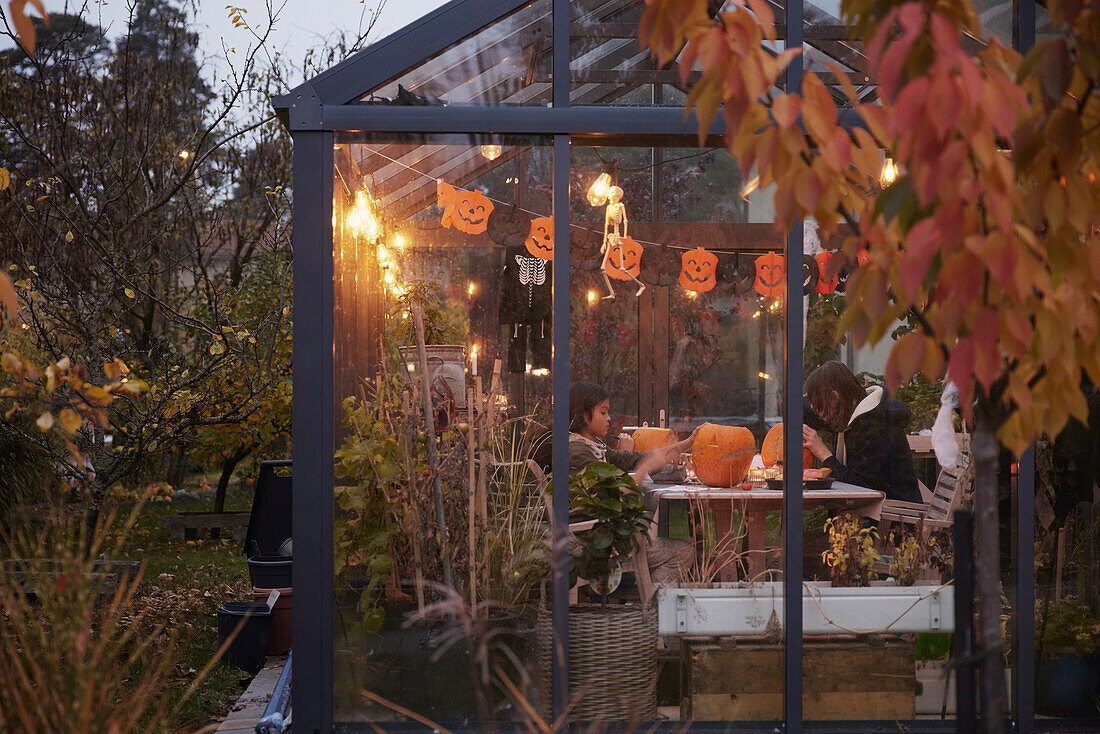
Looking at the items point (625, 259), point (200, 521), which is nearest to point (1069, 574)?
point (625, 259)

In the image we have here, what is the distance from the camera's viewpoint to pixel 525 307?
3.60m

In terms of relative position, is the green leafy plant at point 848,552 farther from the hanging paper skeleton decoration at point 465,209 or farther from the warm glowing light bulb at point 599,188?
the hanging paper skeleton decoration at point 465,209

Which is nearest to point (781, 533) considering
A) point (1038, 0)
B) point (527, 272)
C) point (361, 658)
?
point (527, 272)

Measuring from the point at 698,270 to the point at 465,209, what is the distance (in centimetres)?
101

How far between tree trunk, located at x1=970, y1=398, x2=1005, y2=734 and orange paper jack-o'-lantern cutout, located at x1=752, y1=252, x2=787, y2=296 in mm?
2135

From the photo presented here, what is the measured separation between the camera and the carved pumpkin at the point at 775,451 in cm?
369

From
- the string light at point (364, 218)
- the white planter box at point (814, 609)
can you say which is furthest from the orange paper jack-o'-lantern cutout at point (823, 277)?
the string light at point (364, 218)

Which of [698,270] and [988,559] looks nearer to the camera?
[988,559]

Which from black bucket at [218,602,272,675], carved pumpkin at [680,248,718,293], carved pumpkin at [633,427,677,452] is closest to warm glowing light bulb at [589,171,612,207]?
carved pumpkin at [680,248,718,293]

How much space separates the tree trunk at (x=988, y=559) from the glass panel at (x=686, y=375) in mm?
2057

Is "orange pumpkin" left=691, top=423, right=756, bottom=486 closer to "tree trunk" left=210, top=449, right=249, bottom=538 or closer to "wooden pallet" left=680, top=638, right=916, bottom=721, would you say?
"wooden pallet" left=680, top=638, right=916, bottom=721

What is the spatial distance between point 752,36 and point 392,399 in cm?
250

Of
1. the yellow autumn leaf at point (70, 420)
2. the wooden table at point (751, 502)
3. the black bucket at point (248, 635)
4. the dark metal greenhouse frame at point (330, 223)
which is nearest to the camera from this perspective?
the yellow autumn leaf at point (70, 420)

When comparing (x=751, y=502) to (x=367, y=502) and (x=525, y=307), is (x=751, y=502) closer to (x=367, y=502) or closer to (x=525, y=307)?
(x=525, y=307)
